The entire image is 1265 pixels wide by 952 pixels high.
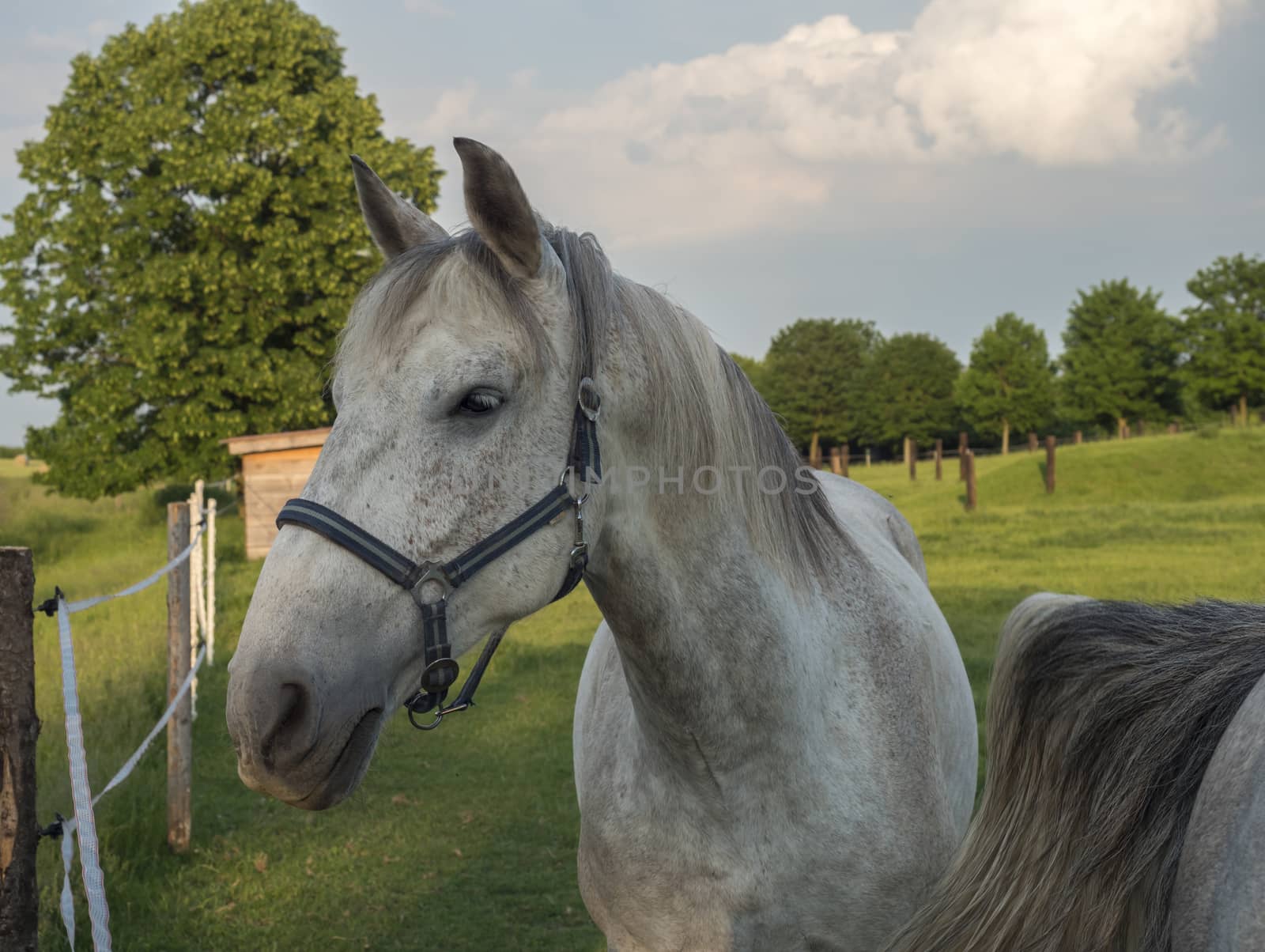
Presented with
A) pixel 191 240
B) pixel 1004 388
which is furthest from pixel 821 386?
pixel 191 240

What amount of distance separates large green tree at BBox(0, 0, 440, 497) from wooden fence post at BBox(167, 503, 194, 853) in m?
15.6

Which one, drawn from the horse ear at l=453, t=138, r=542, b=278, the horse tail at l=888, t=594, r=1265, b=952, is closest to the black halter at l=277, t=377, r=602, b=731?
the horse ear at l=453, t=138, r=542, b=278

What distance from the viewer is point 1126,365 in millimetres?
54094

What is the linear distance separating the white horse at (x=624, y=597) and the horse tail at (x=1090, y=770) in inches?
36.7

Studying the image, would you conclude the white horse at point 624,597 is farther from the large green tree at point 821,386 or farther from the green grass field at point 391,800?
the large green tree at point 821,386

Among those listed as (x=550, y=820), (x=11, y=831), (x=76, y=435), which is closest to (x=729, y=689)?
(x=11, y=831)

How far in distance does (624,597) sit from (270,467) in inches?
691

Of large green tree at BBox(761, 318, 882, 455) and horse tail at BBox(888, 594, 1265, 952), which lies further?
large green tree at BBox(761, 318, 882, 455)

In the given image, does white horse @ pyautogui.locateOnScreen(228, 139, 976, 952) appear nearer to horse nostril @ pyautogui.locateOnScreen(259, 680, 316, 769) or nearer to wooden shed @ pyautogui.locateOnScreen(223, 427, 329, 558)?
horse nostril @ pyautogui.locateOnScreen(259, 680, 316, 769)

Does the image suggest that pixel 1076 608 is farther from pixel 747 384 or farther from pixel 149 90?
pixel 149 90

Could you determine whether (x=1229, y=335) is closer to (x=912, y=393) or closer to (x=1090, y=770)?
(x=912, y=393)

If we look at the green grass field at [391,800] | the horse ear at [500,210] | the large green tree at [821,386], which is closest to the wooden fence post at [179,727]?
the green grass field at [391,800]

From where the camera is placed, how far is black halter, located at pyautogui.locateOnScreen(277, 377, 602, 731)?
171 cm

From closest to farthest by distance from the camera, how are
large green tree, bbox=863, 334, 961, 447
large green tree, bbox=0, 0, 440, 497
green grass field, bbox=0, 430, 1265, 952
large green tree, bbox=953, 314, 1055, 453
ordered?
green grass field, bbox=0, 430, 1265, 952 → large green tree, bbox=0, 0, 440, 497 → large green tree, bbox=953, 314, 1055, 453 → large green tree, bbox=863, 334, 961, 447
